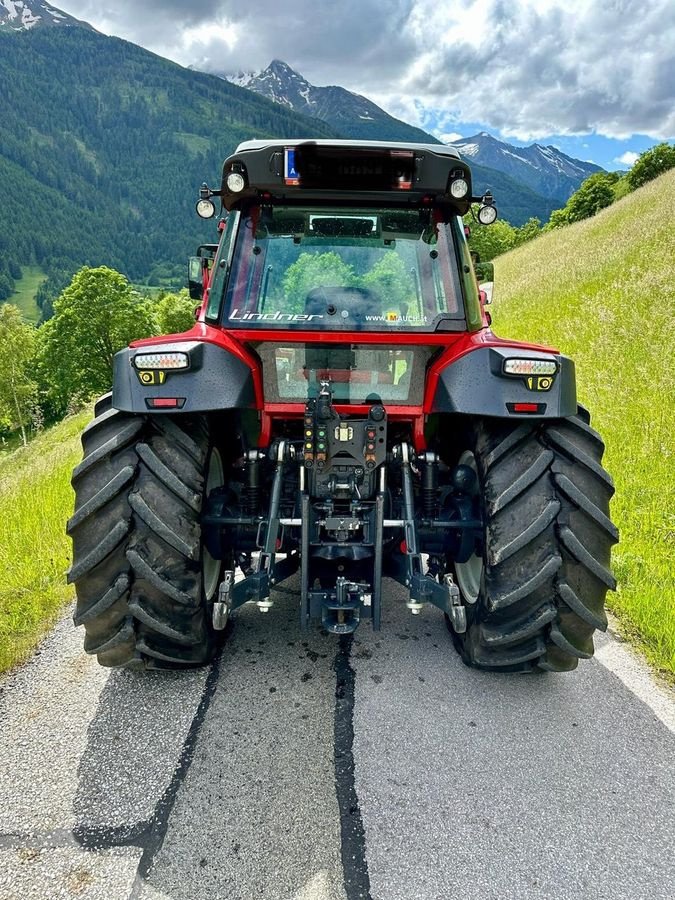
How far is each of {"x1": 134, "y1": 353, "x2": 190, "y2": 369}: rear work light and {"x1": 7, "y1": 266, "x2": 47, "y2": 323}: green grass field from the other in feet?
395

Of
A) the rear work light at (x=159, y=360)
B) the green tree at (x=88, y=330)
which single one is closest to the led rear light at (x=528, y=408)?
the rear work light at (x=159, y=360)

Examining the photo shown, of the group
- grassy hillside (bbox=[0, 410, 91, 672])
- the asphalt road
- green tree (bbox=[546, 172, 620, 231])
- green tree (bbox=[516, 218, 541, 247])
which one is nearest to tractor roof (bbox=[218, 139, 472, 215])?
the asphalt road

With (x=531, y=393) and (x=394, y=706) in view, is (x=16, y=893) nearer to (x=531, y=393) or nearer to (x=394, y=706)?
(x=394, y=706)

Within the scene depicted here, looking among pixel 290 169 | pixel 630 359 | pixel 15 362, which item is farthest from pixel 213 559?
pixel 15 362

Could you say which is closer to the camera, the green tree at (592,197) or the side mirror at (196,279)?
the side mirror at (196,279)

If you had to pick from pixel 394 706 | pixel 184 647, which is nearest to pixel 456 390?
pixel 394 706

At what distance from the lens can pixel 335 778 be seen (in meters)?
2.37

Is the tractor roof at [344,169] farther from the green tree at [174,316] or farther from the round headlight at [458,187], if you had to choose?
the green tree at [174,316]

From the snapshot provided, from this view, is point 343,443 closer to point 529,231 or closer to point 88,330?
point 88,330

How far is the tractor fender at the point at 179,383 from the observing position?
2.69m

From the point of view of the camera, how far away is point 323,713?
9.01 ft

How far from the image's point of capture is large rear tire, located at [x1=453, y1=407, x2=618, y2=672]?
2.64 m

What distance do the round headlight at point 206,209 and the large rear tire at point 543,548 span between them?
2264 millimetres

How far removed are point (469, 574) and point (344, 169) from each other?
2.41 metres
